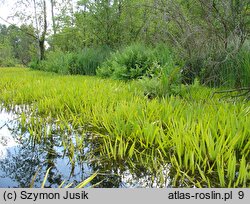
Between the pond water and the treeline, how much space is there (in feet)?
7.55

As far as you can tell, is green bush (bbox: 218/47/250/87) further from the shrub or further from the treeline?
the shrub

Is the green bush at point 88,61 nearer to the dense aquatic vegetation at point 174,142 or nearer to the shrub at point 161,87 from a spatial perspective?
the shrub at point 161,87

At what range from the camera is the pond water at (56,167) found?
1479mm

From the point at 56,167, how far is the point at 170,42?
18.0 ft

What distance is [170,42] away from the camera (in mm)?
6527

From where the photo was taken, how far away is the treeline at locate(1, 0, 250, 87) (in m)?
4.50

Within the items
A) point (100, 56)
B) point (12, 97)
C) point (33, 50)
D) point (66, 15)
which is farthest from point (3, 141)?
point (33, 50)

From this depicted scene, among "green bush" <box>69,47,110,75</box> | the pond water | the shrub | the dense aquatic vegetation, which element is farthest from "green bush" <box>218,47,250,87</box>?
"green bush" <box>69,47,110,75</box>
